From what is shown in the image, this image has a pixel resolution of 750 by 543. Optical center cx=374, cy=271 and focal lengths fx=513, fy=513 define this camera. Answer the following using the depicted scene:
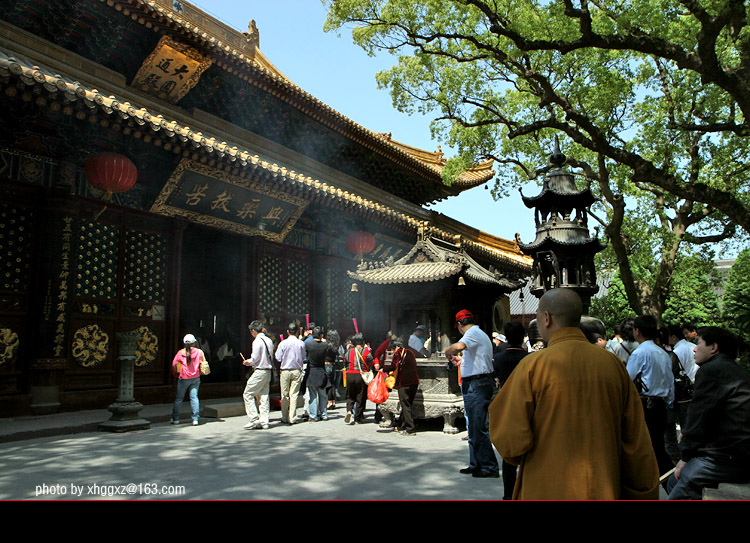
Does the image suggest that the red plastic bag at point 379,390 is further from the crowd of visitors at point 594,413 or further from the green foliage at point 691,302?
the green foliage at point 691,302

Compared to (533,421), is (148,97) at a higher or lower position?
higher

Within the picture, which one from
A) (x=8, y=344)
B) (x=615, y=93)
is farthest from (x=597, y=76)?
(x=8, y=344)

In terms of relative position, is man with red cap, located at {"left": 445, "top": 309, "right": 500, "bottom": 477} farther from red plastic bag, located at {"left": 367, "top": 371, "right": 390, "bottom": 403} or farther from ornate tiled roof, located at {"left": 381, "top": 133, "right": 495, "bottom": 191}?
ornate tiled roof, located at {"left": 381, "top": 133, "right": 495, "bottom": 191}

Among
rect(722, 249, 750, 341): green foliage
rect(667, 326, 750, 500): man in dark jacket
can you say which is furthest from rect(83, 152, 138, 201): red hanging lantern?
rect(722, 249, 750, 341): green foliage

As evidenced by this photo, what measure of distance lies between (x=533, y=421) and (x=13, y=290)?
25.3 feet

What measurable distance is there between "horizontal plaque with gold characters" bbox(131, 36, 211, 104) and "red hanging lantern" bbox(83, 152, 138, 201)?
2.47 m

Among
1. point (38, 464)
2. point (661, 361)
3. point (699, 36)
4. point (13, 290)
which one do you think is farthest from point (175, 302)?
point (699, 36)

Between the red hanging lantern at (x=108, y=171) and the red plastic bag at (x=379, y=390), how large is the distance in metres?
4.75

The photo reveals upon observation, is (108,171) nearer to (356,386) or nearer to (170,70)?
(170,70)

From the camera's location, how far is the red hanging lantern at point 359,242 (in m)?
12.1

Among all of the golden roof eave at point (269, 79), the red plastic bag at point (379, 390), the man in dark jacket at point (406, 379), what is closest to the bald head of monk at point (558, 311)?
the man in dark jacket at point (406, 379)

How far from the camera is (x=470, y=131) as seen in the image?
43.6ft

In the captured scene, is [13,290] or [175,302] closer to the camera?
[13,290]

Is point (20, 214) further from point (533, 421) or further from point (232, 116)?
point (533, 421)
